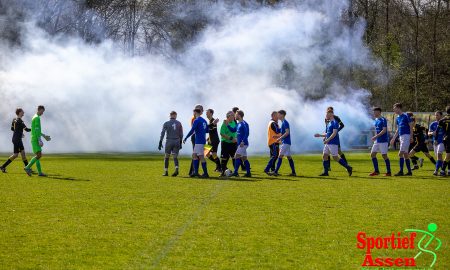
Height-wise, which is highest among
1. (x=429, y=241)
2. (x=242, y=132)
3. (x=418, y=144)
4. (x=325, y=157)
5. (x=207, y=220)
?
(x=242, y=132)

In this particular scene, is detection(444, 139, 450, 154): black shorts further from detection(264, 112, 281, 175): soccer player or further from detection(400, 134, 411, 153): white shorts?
detection(264, 112, 281, 175): soccer player

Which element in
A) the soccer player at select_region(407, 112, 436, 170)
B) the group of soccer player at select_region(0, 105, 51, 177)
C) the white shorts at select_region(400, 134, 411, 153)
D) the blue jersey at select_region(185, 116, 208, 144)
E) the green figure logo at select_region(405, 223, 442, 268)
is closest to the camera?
the green figure logo at select_region(405, 223, 442, 268)

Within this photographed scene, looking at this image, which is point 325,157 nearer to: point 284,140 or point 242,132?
point 284,140

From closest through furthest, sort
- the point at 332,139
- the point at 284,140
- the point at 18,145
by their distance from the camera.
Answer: the point at 332,139 < the point at 18,145 < the point at 284,140

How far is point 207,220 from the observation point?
11703 millimetres

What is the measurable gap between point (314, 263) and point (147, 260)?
6.61ft

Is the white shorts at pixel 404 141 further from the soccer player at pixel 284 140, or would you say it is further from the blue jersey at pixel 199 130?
the blue jersey at pixel 199 130

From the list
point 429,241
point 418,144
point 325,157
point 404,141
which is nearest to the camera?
point 429,241

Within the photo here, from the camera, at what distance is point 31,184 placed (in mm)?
18016

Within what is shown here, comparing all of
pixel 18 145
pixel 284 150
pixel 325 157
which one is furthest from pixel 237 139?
pixel 18 145

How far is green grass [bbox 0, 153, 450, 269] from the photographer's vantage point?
8664mm

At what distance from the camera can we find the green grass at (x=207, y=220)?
8664 mm

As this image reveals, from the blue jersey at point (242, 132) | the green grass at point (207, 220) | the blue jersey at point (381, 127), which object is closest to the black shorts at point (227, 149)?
the blue jersey at point (242, 132)

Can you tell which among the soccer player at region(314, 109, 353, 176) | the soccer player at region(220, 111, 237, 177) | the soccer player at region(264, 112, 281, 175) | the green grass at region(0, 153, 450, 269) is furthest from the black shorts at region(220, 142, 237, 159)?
the soccer player at region(314, 109, 353, 176)
